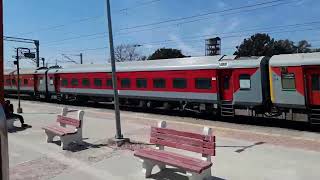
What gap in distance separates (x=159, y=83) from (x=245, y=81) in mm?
5806

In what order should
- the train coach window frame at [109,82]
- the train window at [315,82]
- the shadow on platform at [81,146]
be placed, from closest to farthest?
the shadow on platform at [81,146] < the train window at [315,82] < the train coach window frame at [109,82]

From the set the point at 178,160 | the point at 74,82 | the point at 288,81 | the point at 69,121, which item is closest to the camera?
the point at 178,160

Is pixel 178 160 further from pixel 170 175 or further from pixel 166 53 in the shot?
pixel 166 53

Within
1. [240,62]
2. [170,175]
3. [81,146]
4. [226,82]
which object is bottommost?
[170,175]

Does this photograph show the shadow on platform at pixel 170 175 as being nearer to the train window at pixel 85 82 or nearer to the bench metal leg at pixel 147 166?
the bench metal leg at pixel 147 166

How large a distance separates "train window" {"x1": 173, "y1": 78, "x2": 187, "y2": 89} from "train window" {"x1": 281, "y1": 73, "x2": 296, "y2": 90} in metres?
5.58

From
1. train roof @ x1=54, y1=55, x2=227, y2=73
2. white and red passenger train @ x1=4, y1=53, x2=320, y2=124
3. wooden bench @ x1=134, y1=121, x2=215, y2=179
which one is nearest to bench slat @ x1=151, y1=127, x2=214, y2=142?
wooden bench @ x1=134, y1=121, x2=215, y2=179

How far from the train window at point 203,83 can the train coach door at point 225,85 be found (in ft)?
2.06

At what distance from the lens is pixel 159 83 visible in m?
22.3

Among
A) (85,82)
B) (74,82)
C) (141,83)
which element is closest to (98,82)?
(85,82)

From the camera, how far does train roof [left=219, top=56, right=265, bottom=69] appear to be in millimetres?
17386

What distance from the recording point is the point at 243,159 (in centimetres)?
934

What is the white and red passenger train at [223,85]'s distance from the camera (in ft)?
51.3

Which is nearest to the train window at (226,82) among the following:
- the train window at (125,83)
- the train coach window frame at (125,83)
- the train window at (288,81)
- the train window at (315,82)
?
the train window at (288,81)
